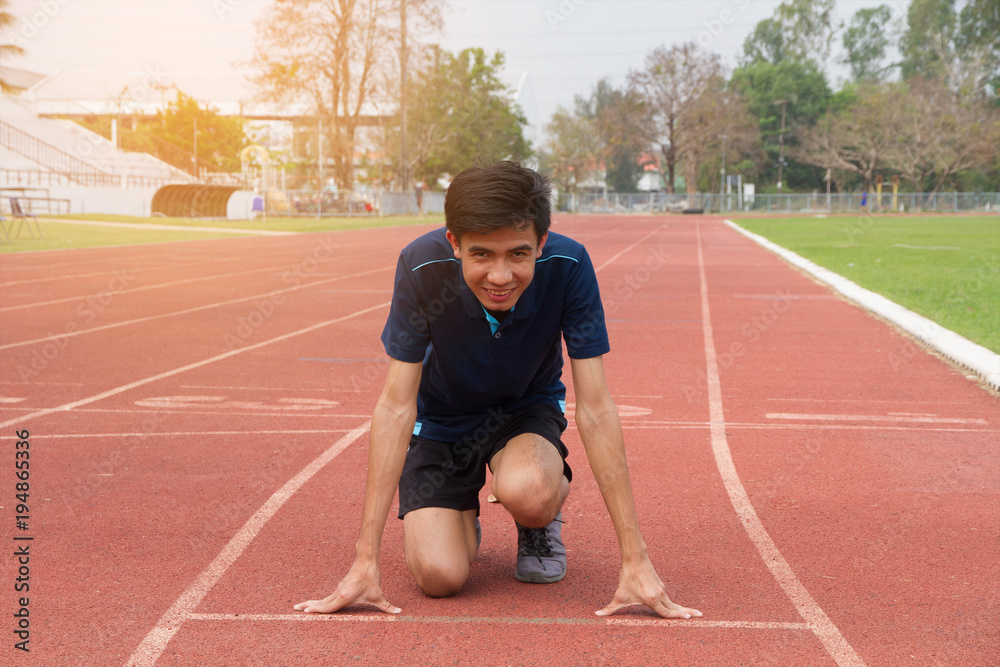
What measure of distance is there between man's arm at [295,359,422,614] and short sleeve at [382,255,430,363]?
0.04m

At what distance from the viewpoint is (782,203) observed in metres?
74.9

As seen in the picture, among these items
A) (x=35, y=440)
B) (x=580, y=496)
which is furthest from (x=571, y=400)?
(x=35, y=440)

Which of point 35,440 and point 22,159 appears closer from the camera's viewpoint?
point 35,440

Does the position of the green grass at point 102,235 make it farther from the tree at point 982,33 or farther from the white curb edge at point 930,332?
the tree at point 982,33

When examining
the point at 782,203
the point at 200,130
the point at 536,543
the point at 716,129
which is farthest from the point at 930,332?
the point at 200,130

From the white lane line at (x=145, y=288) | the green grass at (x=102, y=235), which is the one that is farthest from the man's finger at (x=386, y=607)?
the green grass at (x=102, y=235)

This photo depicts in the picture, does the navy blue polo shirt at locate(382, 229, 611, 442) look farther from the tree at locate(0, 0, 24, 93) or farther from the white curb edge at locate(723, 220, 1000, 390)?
the tree at locate(0, 0, 24, 93)

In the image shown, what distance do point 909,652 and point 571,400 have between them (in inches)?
170

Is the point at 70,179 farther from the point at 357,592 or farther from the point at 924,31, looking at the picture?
the point at 924,31

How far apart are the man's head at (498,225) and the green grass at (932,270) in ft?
22.7

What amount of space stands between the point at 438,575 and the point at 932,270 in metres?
15.8

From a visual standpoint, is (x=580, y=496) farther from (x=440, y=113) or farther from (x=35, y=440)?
(x=440, y=113)

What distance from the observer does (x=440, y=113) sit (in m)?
64.0

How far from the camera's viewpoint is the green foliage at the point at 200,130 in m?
72.4
